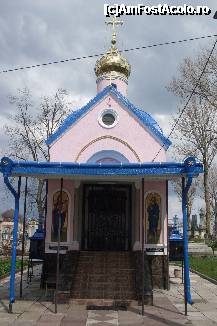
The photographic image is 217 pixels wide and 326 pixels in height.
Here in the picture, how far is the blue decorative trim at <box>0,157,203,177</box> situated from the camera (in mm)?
10102

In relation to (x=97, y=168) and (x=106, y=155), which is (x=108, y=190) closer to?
(x=106, y=155)

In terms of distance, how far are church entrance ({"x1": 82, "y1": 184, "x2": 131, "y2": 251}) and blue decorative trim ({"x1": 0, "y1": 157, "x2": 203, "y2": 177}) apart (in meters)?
3.77

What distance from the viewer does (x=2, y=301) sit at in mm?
10703

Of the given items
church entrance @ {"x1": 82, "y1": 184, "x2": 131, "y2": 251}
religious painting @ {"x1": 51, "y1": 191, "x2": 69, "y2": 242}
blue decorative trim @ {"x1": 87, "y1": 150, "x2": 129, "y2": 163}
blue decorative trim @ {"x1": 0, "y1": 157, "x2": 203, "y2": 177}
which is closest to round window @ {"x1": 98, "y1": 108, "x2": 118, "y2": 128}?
blue decorative trim @ {"x1": 87, "y1": 150, "x2": 129, "y2": 163}

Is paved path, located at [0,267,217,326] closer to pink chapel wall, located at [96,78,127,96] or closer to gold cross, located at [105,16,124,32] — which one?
pink chapel wall, located at [96,78,127,96]

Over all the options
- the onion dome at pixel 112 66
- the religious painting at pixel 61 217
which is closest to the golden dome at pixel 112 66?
the onion dome at pixel 112 66

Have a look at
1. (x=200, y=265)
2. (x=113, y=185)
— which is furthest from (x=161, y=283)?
(x=200, y=265)

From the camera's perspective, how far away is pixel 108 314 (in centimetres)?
941

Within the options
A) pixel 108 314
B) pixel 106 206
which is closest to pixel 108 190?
pixel 106 206

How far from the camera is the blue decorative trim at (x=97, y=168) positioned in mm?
10102

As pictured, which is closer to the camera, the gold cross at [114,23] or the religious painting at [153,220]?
the religious painting at [153,220]

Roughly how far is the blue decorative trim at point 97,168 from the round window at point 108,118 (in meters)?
4.22

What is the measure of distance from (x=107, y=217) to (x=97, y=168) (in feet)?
14.0

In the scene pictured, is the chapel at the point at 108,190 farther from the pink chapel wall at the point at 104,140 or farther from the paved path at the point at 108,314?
the paved path at the point at 108,314
